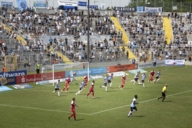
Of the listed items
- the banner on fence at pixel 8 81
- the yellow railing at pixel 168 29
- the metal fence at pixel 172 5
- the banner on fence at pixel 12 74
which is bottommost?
the banner on fence at pixel 8 81

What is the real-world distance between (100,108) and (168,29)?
2163 inches

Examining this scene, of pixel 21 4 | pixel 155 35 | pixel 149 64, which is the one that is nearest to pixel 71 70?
pixel 149 64

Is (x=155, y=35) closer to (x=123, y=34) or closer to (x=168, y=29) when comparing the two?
(x=168, y=29)

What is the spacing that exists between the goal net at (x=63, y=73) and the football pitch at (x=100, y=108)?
2335 millimetres

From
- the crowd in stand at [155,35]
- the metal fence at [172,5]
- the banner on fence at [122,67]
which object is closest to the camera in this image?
the banner on fence at [122,67]

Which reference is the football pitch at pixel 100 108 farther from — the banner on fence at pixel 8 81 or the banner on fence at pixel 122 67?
the banner on fence at pixel 122 67

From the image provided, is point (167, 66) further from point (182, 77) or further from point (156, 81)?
point (156, 81)

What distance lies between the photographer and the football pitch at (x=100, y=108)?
93.7 ft

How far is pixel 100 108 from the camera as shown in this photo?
112ft

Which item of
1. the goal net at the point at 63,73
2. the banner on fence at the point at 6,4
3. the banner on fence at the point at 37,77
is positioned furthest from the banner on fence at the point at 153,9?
the banner on fence at the point at 37,77

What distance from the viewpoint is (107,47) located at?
2872 inches

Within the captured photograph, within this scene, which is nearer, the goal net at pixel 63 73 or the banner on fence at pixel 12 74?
the banner on fence at pixel 12 74

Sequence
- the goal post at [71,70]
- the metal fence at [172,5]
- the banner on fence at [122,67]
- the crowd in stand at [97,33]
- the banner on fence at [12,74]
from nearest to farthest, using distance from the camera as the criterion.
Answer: the banner on fence at [12,74] → the goal post at [71,70] → the banner on fence at [122,67] → the crowd in stand at [97,33] → the metal fence at [172,5]

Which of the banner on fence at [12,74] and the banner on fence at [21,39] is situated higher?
the banner on fence at [21,39]
